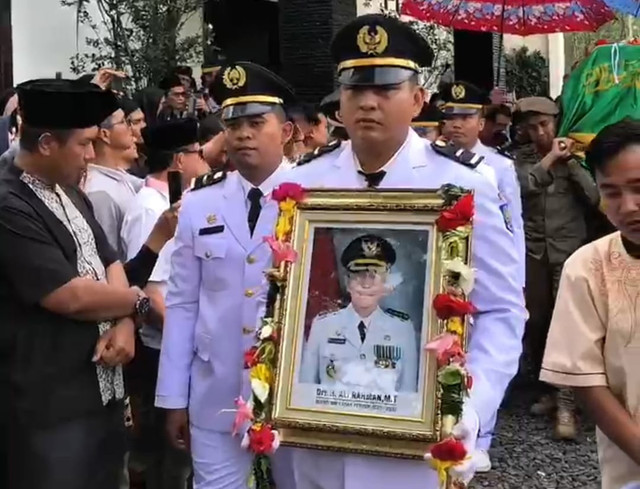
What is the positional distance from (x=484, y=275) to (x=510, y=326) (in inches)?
6.4

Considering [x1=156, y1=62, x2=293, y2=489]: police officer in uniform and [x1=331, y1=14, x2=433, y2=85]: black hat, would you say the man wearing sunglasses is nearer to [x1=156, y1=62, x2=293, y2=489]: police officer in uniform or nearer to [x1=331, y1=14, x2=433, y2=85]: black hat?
[x1=156, y1=62, x2=293, y2=489]: police officer in uniform

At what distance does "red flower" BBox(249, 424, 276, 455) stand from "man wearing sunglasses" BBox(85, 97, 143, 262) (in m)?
2.26

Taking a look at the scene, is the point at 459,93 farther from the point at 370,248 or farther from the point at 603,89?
the point at 370,248

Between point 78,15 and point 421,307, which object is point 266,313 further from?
point 78,15

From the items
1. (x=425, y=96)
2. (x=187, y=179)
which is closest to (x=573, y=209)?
(x=187, y=179)

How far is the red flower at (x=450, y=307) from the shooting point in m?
2.63

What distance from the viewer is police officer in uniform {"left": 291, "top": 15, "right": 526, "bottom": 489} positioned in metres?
2.77

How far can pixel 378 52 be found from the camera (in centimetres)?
294

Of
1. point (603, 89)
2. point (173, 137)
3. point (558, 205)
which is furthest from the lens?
point (558, 205)

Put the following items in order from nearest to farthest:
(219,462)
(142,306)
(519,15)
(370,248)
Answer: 1. (370,248)
2. (142,306)
3. (219,462)
4. (519,15)

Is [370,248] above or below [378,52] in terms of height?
below

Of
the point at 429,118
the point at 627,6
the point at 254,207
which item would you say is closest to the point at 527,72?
the point at 429,118

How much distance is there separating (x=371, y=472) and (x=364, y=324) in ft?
1.39

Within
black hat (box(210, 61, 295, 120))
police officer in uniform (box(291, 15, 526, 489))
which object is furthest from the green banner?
police officer in uniform (box(291, 15, 526, 489))
